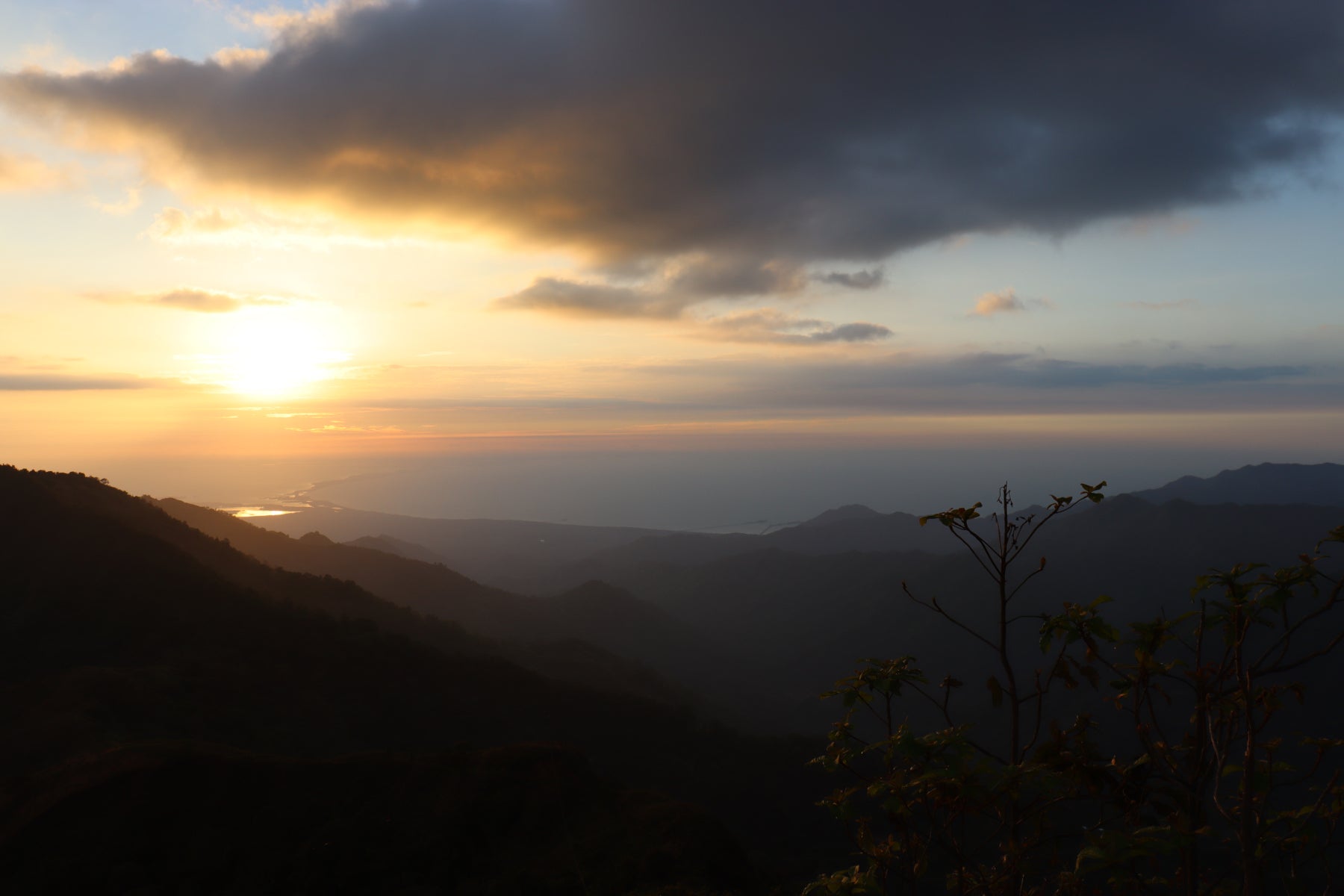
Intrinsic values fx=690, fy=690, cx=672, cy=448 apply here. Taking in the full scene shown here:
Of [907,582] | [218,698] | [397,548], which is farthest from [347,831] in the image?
[397,548]

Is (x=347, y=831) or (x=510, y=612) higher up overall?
(x=347, y=831)

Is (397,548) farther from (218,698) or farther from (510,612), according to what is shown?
(218,698)

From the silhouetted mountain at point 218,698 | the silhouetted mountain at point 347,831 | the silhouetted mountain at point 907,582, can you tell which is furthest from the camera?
the silhouetted mountain at point 907,582

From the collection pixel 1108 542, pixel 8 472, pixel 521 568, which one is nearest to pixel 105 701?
pixel 8 472

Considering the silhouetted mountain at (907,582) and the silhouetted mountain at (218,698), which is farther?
the silhouetted mountain at (907,582)

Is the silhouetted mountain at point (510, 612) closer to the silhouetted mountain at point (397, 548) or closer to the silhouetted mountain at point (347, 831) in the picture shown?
the silhouetted mountain at point (397, 548)

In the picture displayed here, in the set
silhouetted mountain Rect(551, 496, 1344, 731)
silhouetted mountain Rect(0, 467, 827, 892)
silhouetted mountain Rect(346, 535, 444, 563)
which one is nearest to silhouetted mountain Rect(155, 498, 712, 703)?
silhouetted mountain Rect(0, 467, 827, 892)

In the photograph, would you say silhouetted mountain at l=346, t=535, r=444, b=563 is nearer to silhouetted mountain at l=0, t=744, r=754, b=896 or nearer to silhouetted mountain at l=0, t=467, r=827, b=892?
silhouetted mountain at l=0, t=467, r=827, b=892

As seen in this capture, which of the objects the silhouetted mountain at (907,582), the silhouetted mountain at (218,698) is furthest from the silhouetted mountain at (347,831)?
the silhouetted mountain at (907,582)

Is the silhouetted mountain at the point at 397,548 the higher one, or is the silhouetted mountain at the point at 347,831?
the silhouetted mountain at the point at 347,831

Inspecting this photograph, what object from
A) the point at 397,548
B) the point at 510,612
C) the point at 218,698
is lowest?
the point at 510,612

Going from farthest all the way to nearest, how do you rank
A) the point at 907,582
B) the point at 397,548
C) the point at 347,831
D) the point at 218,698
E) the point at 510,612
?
the point at 397,548, the point at 907,582, the point at 510,612, the point at 218,698, the point at 347,831
